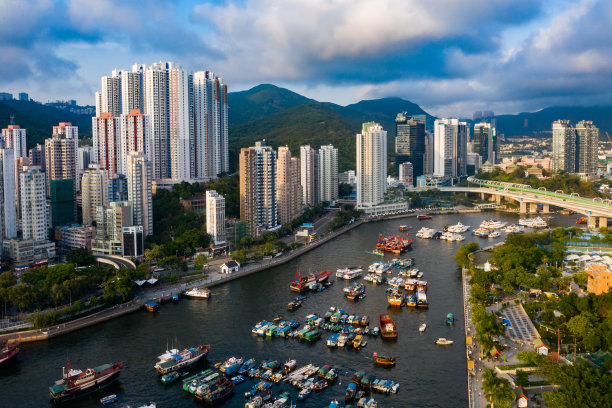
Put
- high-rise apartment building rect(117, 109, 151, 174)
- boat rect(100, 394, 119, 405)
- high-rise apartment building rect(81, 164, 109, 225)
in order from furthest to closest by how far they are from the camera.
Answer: high-rise apartment building rect(117, 109, 151, 174) → high-rise apartment building rect(81, 164, 109, 225) → boat rect(100, 394, 119, 405)

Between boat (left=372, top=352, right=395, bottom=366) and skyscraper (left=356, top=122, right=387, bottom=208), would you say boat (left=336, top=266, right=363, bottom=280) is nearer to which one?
boat (left=372, top=352, right=395, bottom=366)

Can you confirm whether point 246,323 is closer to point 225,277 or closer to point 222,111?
point 225,277

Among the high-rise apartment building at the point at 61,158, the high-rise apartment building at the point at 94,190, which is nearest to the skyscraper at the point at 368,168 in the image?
the high-rise apartment building at the point at 94,190

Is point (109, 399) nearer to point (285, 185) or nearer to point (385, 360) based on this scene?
point (385, 360)

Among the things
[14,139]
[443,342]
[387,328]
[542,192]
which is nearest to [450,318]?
[443,342]

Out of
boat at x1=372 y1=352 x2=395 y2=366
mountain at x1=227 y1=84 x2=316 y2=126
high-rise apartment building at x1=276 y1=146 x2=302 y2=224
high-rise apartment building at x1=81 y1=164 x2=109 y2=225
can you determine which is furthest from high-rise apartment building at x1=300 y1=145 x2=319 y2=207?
mountain at x1=227 y1=84 x2=316 y2=126

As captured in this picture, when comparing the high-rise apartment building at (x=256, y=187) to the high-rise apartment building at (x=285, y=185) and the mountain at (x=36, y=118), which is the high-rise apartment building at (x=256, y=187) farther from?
the mountain at (x=36, y=118)
